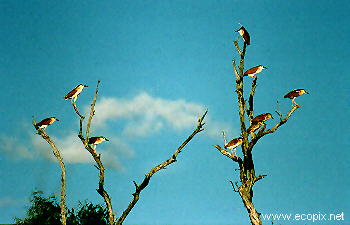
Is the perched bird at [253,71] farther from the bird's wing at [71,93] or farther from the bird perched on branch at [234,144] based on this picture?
the bird's wing at [71,93]

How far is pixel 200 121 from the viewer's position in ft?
47.2

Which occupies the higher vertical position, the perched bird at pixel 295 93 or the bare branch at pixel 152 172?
the perched bird at pixel 295 93

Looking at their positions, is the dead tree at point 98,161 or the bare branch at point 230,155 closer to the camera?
the dead tree at point 98,161

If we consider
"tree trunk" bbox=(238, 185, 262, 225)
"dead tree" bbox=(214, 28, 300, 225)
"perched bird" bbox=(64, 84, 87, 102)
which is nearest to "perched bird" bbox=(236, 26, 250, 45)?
"dead tree" bbox=(214, 28, 300, 225)

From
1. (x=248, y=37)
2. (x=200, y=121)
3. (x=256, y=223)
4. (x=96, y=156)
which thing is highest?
(x=248, y=37)

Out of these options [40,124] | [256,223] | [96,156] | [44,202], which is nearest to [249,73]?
[256,223]

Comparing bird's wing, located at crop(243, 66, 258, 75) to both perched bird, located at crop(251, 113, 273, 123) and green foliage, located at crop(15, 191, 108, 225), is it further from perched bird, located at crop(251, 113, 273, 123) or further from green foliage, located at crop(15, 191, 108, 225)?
green foliage, located at crop(15, 191, 108, 225)

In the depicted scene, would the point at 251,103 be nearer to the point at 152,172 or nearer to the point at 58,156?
the point at 152,172

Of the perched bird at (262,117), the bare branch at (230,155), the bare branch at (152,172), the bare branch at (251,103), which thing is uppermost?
the bare branch at (251,103)

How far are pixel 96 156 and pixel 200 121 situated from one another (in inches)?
157

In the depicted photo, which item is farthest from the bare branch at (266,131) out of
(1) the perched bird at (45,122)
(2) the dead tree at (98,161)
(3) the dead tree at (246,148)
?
(1) the perched bird at (45,122)

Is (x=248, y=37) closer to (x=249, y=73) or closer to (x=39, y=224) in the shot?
(x=249, y=73)

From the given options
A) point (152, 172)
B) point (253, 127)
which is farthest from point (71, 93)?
point (253, 127)

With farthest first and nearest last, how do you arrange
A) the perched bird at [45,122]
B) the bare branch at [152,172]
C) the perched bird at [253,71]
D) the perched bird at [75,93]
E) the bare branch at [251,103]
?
the bare branch at [251,103], the perched bird at [253,71], the perched bird at [45,122], the perched bird at [75,93], the bare branch at [152,172]
